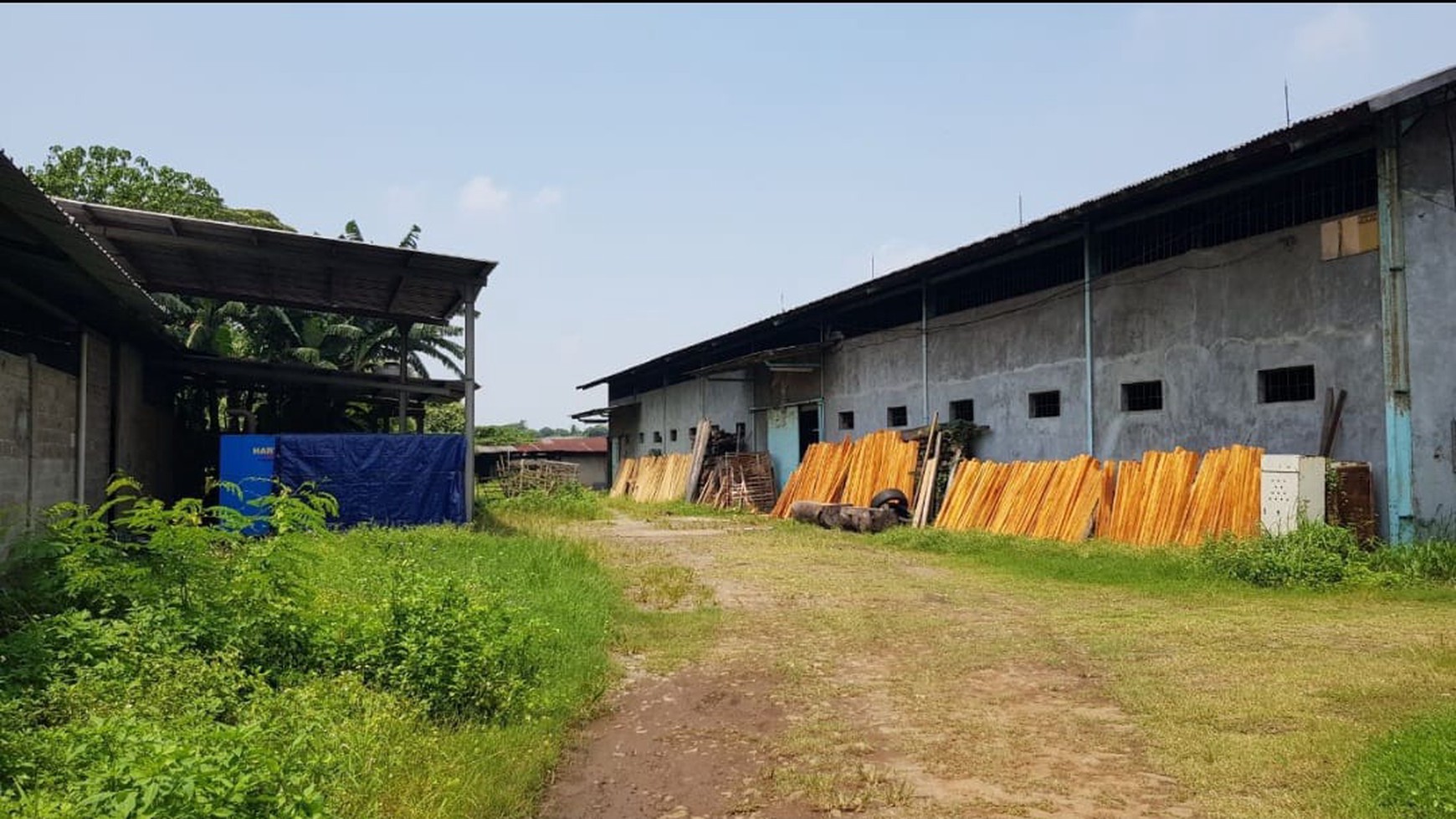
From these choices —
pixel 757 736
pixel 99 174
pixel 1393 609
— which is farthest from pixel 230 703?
pixel 99 174

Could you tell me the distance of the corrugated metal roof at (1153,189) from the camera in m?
9.67

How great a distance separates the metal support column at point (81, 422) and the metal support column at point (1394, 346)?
1506cm

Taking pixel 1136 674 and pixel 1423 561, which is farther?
pixel 1423 561

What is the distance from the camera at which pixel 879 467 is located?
18094 mm

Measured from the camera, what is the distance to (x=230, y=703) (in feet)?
14.0

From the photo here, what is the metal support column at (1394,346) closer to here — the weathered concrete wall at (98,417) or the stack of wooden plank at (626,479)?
the weathered concrete wall at (98,417)

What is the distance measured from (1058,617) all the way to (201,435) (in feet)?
61.5

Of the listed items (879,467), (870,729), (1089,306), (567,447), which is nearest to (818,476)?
(879,467)

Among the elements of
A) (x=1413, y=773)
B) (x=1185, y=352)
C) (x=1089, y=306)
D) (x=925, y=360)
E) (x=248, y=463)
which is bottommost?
(x=1413, y=773)

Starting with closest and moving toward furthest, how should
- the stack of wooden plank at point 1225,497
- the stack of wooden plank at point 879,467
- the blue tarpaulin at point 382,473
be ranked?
the stack of wooden plank at point 1225,497
the blue tarpaulin at point 382,473
the stack of wooden plank at point 879,467

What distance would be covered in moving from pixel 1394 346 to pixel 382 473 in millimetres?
13555

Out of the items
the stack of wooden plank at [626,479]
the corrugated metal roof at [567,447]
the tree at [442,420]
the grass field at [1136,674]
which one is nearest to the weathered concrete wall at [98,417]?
the grass field at [1136,674]

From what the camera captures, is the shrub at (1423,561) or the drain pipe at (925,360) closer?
the shrub at (1423,561)

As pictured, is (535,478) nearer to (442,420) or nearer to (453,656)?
(442,420)
